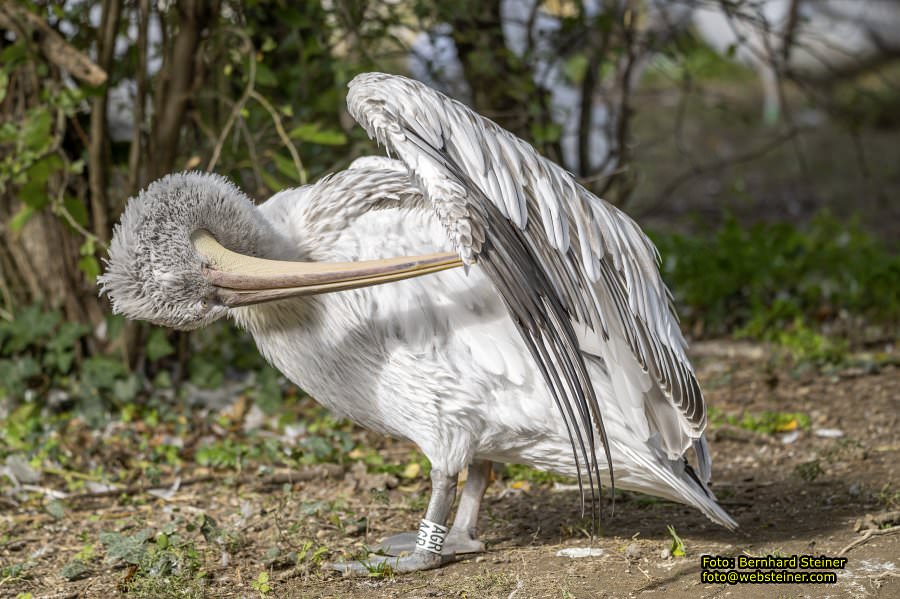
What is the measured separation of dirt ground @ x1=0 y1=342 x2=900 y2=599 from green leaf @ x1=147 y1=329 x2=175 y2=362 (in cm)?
86

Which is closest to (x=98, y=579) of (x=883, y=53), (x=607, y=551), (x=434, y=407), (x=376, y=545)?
(x=376, y=545)

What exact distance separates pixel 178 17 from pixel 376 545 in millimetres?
2381

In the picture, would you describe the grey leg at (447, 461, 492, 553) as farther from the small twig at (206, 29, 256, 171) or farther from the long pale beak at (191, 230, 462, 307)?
the small twig at (206, 29, 256, 171)

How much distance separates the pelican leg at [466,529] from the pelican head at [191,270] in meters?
0.94

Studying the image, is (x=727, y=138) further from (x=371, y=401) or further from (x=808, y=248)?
A: (x=371, y=401)

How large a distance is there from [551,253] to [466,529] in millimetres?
1040

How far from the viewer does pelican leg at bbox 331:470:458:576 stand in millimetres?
3285

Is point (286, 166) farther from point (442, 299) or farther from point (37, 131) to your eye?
point (442, 299)

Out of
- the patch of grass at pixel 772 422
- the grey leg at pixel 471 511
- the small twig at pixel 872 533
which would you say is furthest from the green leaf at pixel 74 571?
the patch of grass at pixel 772 422

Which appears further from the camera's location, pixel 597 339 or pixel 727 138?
pixel 727 138

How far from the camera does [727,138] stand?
35.9ft

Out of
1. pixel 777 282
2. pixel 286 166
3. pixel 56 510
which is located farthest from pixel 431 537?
pixel 777 282

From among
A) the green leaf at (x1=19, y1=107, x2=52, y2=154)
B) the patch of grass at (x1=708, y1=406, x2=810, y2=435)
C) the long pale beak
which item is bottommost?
the patch of grass at (x1=708, y1=406, x2=810, y2=435)

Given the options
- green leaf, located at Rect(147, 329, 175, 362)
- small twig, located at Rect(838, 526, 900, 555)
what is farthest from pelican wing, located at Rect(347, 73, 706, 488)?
green leaf, located at Rect(147, 329, 175, 362)
